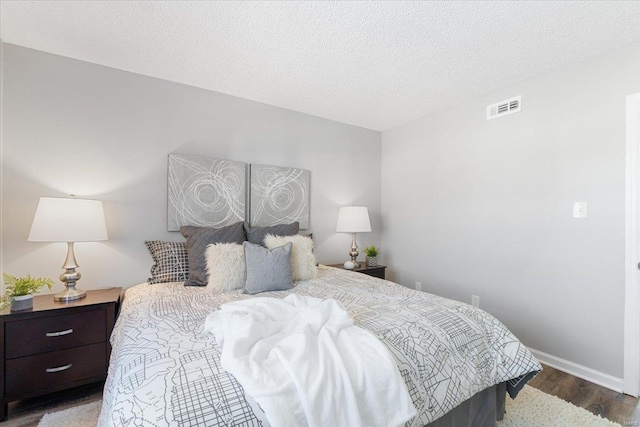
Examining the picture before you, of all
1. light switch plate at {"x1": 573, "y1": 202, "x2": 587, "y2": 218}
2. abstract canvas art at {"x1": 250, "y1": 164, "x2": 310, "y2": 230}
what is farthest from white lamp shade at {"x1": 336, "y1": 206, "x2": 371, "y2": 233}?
light switch plate at {"x1": 573, "y1": 202, "x2": 587, "y2": 218}

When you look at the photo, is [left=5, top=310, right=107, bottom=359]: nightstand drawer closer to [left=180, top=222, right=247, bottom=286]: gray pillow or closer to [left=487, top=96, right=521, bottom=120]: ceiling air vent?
[left=180, top=222, right=247, bottom=286]: gray pillow

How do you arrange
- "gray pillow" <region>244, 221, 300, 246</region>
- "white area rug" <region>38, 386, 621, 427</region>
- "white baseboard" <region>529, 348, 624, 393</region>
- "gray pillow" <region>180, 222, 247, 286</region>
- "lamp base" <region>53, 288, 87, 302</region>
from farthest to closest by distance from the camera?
"gray pillow" <region>244, 221, 300, 246</region>
"gray pillow" <region>180, 222, 247, 286</region>
"white baseboard" <region>529, 348, 624, 393</region>
"lamp base" <region>53, 288, 87, 302</region>
"white area rug" <region>38, 386, 621, 427</region>

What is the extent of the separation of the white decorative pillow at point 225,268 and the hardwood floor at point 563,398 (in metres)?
1.09

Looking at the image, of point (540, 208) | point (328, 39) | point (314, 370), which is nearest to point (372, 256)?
point (540, 208)

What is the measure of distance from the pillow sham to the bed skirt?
6.39ft

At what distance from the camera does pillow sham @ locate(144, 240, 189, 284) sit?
2.21m

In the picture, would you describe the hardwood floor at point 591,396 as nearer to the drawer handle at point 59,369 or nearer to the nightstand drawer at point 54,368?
the nightstand drawer at point 54,368

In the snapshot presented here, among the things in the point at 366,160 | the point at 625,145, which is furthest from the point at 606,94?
the point at 366,160

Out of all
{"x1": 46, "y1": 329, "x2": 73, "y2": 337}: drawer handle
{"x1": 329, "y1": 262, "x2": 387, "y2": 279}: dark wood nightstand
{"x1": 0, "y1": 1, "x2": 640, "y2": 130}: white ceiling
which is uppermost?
{"x1": 0, "y1": 1, "x2": 640, "y2": 130}: white ceiling

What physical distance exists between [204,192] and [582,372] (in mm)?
3449

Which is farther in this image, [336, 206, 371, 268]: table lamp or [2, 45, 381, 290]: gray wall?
[336, 206, 371, 268]: table lamp

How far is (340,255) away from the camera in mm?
3604

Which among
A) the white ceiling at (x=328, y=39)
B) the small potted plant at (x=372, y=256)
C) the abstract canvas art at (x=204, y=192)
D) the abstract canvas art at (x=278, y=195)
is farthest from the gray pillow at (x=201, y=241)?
the small potted plant at (x=372, y=256)

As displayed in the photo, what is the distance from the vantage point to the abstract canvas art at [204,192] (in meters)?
2.53
